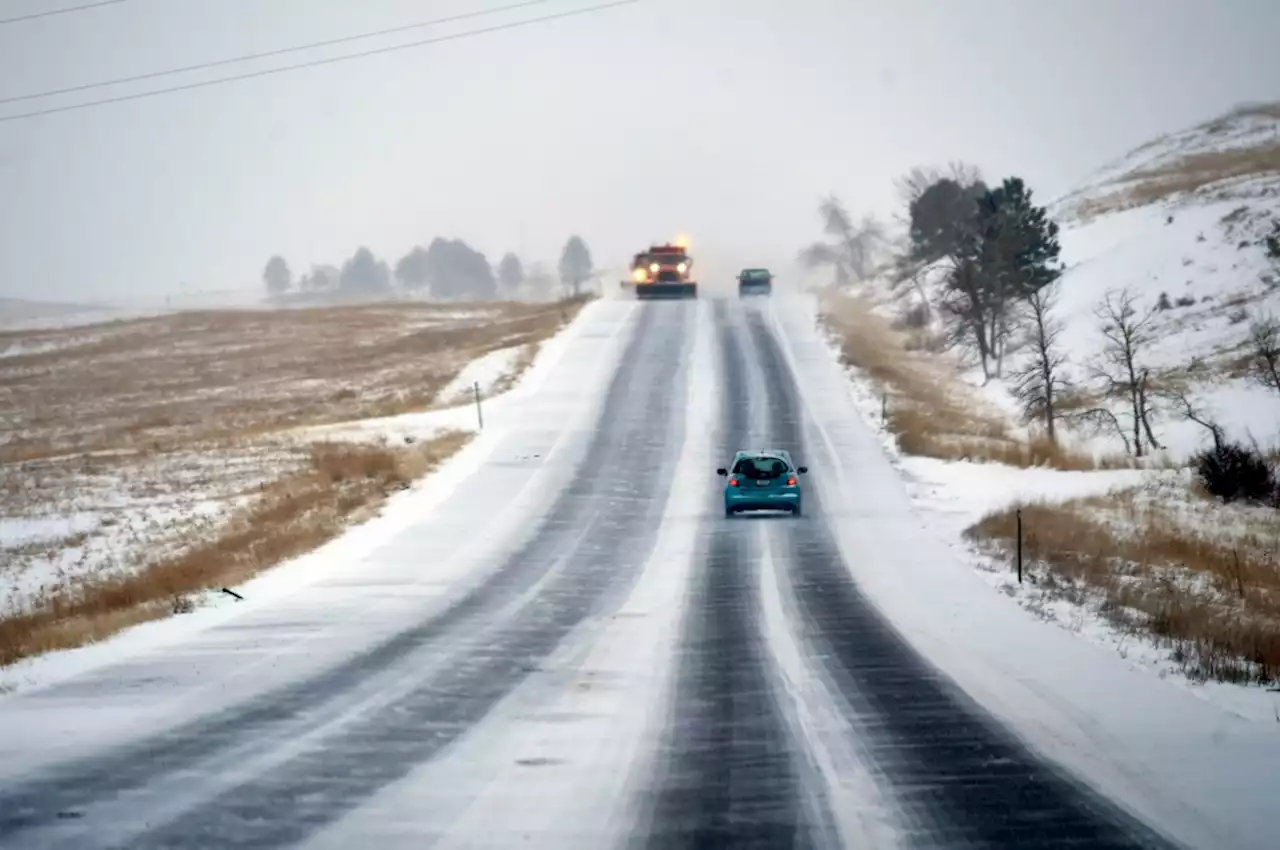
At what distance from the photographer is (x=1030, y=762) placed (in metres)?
9.76

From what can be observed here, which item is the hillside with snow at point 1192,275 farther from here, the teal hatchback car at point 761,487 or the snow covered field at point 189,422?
the snow covered field at point 189,422

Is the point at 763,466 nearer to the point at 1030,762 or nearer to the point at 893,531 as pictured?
the point at 893,531

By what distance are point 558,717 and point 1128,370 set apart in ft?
137

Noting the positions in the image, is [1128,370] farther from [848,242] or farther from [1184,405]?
[848,242]

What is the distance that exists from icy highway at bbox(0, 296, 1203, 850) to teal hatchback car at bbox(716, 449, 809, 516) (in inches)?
56.9

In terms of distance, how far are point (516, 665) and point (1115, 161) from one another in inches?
4744

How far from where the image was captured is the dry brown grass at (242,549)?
1819cm

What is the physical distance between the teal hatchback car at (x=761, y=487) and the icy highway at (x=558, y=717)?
145cm

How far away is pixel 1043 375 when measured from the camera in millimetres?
42062

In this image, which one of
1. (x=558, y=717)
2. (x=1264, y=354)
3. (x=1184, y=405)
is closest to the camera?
(x=558, y=717)

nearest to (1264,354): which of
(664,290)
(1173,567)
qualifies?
(1173,567)

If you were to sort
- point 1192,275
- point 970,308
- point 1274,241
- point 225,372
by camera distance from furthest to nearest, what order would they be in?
point 225,372 < point 970,308 < point 1192,275 < point 1274,241

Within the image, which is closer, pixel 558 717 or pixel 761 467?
pixel 558 717

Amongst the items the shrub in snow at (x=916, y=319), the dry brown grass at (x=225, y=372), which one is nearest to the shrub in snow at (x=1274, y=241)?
the shrub in snow at (x=916, y=319)
